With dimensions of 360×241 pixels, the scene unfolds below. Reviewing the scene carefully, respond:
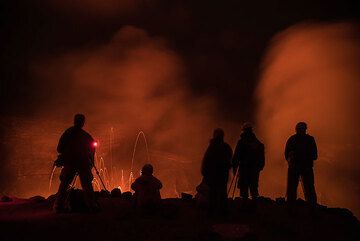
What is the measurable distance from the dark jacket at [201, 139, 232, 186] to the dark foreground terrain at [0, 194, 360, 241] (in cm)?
104

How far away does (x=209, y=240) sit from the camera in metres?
8.06

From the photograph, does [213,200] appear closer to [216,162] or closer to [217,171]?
[217,171]

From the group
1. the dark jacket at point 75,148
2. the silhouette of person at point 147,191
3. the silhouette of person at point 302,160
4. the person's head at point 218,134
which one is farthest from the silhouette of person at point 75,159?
the silhouette of person at point 302,160

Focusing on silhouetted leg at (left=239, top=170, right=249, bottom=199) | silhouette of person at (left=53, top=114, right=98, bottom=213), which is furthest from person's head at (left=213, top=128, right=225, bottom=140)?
silhouette of person at (left=53, top=114, right=98, bottom=213)

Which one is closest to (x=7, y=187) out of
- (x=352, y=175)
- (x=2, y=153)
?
(x=2, y=153)

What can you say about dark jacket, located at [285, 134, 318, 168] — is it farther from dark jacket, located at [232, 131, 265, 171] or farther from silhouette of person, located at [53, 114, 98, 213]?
silhouette of person, located at [53, 114, 98, 213]

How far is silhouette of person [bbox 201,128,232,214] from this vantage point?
10.4m

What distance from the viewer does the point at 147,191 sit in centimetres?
1062

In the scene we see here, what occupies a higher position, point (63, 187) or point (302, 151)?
point (302, 151)

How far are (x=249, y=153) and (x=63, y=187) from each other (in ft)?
17.1

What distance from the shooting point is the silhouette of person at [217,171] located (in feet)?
34.1

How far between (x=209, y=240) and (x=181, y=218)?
85.3 inches

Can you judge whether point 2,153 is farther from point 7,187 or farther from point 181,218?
point 181,218

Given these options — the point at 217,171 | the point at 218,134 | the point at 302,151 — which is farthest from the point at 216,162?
the point at 302,151
